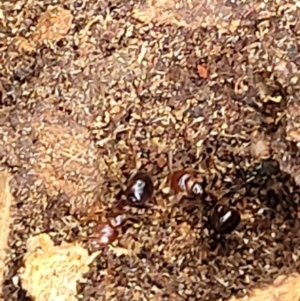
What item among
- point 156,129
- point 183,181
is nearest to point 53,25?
point 156,129

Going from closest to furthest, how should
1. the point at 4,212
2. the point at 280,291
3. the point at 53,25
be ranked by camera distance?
1. the point at 280,291
2. the point at 4,212
3. the point at 53,25

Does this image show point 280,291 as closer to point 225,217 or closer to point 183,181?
point 225,217

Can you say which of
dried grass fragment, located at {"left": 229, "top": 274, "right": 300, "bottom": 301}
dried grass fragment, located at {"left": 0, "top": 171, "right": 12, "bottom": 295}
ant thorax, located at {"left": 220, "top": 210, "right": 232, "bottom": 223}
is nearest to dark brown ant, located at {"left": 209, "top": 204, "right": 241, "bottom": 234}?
ant thorax, located at {"left": 220, "top": 210, "right": 232, "bottom": 223}

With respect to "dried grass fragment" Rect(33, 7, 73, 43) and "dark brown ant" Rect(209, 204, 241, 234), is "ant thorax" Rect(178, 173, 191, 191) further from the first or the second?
"dried grass fragment" Rect(33, 7, 73, 43)

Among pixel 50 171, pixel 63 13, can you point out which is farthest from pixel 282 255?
pixel 63 13

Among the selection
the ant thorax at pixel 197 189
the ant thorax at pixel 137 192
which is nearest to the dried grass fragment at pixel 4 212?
the ant thorax at pixel 137 192

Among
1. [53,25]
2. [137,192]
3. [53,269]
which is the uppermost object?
[53,25]

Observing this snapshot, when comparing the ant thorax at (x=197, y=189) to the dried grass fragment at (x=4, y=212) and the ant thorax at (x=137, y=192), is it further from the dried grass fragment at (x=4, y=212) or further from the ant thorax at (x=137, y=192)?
the dried grass fragment at (x=4, y=212)
